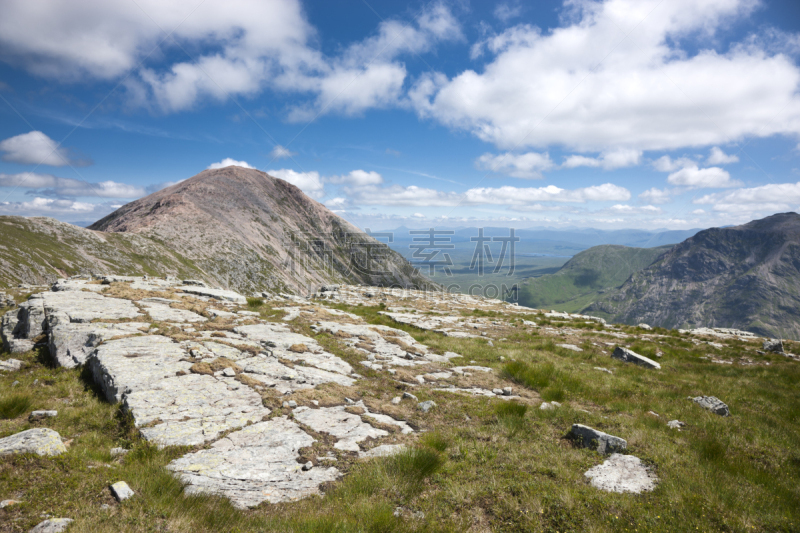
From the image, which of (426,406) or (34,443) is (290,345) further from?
(34,443)

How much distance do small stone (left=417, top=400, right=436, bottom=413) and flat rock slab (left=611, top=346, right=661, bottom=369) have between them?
1364 centimetres

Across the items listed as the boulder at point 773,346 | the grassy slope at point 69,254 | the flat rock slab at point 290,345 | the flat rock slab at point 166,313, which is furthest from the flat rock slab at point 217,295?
the grassy slope at point 69,254

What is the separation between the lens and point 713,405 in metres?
10.6

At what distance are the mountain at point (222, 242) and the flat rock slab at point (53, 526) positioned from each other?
72.9 metres

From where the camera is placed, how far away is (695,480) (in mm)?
6348

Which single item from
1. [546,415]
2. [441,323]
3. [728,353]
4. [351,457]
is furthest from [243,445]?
[728,353]

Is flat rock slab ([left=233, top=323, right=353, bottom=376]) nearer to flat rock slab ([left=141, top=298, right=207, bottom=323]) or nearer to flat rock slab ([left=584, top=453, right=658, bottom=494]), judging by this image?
flat rock slab ([left=141, top=298, right=207, bottom=323])

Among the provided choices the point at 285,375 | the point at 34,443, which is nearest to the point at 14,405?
the point at 34,443

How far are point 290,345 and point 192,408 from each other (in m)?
5.92

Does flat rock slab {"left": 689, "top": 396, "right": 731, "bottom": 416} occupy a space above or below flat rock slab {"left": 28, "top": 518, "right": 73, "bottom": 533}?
below

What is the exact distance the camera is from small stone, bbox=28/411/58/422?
7118 millimetres

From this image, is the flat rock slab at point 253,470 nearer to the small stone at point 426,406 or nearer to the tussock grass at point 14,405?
the small stone at point 426,406

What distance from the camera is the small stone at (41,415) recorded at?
7.12 meters

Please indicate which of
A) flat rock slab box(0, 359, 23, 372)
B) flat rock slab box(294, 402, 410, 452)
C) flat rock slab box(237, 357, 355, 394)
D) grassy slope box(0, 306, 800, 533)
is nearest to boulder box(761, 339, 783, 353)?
grassy slope box(0, 306, 800, 533)
